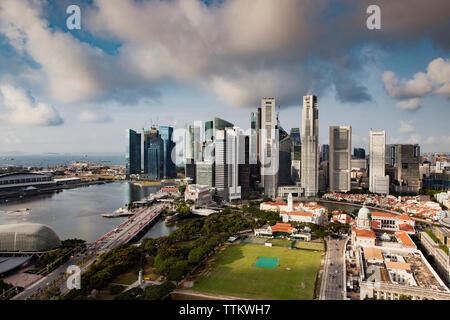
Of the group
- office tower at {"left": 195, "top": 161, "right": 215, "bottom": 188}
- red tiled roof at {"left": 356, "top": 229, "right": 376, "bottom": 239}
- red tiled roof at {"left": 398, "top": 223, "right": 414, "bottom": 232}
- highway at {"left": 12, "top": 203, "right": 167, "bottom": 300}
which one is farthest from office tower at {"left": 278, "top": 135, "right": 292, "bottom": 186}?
red tiled roof at {"left": 356, "top": 229, "right": 376, "bottom": 239}

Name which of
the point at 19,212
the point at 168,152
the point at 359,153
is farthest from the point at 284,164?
the point at 359,153

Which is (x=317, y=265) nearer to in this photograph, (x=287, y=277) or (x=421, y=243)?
(x=287, y=277)

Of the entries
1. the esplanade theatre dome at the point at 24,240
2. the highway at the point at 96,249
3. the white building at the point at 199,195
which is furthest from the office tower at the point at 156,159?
the esplanade theatre dome at the point at 24,240

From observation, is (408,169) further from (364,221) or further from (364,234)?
(364,234)

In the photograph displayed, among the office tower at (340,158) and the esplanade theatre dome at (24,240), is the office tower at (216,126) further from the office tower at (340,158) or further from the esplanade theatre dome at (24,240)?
the esplanade theatre dome at (24,240)

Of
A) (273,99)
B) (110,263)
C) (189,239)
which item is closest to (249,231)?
(189,239)

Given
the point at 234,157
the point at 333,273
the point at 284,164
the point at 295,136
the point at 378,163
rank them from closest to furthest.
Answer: the point at 333,273 → the point at 234,157 → the point at 378,163 → the point at 284,164 → the point at 295,136

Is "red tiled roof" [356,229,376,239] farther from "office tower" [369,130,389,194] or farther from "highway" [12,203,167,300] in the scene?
"office tower" [369,130,389,194]
